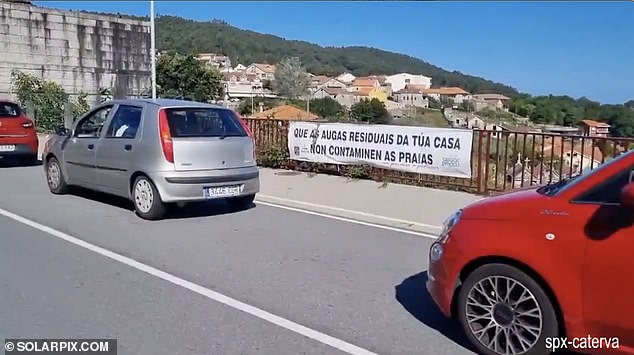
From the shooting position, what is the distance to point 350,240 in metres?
6.93

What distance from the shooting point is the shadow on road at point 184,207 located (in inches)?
328

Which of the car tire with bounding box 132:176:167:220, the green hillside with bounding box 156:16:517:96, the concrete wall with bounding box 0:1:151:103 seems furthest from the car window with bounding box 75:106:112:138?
the green hillside with bounding box 156:16:517:96

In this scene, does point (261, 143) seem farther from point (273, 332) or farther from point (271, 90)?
point (271, 90)

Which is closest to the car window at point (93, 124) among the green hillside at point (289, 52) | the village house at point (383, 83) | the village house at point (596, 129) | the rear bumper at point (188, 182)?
the rear bumper at point (188, 182)

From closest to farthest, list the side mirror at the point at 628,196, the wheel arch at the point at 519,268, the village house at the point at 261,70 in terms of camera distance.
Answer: the side mirror at the point at 628,196 → the wheel arch at the point at 519,268 → the village house at the point at 261,70

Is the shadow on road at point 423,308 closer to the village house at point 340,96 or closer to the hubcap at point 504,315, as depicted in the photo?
the hubcap at point 504,315

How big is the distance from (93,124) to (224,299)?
5358mm

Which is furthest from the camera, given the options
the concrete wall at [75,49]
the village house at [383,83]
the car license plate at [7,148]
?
the village house at [383,83]

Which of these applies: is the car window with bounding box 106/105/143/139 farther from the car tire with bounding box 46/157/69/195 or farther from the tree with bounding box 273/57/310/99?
the tree with bounding box 273/57/310/99

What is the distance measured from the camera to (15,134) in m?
13.4

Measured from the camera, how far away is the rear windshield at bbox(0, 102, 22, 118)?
1342 centimetres

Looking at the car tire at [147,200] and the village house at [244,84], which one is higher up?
the village house at [244,84]

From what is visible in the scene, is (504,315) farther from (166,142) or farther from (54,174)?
(54,174)

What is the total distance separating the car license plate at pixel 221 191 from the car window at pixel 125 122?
131cm
